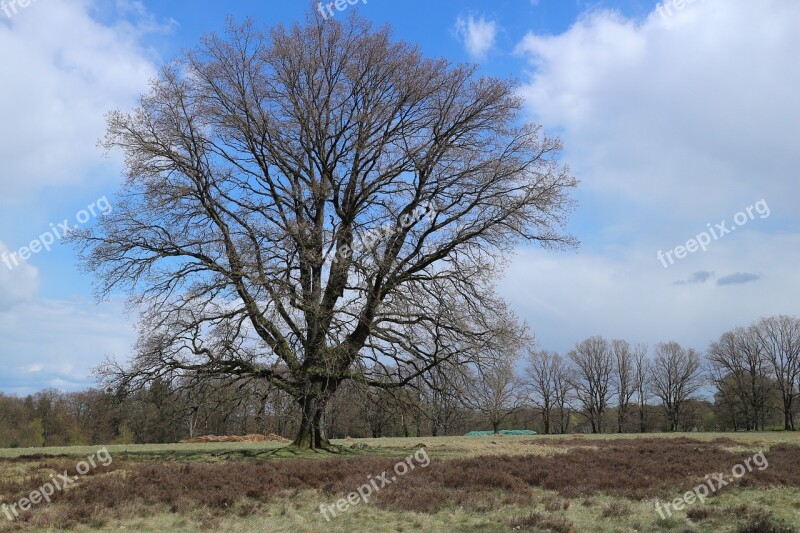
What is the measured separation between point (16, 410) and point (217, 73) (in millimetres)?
62133

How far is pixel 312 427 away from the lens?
22.1 metres

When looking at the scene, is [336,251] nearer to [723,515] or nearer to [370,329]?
[370,329]

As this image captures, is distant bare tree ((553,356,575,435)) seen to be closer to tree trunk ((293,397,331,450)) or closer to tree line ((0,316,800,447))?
tree line ((0,316,800,447))

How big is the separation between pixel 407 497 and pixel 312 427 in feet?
33.9

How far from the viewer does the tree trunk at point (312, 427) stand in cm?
2056

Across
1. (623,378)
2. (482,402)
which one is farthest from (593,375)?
(482,402)

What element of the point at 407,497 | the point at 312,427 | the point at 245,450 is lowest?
the point at 245,450

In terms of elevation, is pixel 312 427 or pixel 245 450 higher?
pixel 312 427

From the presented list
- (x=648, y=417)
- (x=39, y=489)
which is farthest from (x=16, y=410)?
(x=648, y=417)

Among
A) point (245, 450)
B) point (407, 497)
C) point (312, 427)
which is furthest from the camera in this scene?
point (245, 450)

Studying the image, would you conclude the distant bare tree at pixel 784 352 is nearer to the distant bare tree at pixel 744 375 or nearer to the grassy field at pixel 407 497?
the distant bare tree at pixel 744 375

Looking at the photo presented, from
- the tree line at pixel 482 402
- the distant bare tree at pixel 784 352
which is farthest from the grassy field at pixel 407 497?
the distant bare tree at pixel 784 352

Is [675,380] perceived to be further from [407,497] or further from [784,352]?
[407,497]

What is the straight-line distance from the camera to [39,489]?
12.6 m
